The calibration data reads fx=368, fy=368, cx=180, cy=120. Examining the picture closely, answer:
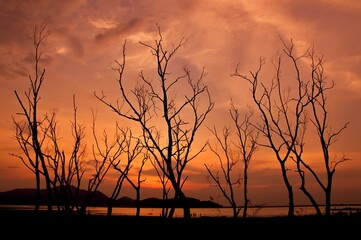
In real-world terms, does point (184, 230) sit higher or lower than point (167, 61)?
lower

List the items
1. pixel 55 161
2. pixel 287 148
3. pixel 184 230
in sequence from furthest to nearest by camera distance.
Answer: pixel 287 148
pixel 55 161
pixel 184 230

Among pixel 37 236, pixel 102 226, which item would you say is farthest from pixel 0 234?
pixel 102 226

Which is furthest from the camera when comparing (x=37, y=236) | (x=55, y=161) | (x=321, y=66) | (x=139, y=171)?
(x=139, y=171)

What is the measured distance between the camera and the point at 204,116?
17219 mm

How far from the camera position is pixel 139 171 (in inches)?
1011

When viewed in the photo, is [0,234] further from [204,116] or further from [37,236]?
[204,116]

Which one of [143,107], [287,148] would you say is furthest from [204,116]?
[287,148]

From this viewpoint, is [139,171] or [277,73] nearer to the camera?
[277,73]

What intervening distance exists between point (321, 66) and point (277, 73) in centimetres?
260

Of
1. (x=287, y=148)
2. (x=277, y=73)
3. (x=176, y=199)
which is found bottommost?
(x=176, y=199)

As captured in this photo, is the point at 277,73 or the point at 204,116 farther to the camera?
the point at 277,73

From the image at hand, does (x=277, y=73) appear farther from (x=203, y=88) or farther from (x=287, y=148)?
(x=203, y=88)

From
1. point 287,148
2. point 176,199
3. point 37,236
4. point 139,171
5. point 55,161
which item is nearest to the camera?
point 37,236

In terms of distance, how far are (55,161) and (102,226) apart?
4336mm
